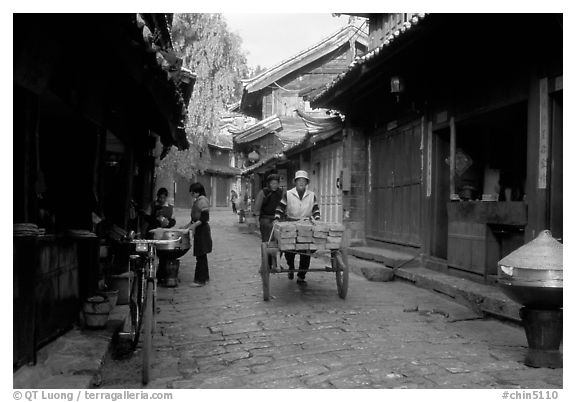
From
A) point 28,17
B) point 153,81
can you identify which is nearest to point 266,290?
point 153,81

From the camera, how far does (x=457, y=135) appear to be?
9836mm

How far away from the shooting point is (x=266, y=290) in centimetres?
791

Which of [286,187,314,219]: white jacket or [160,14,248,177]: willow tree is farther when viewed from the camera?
[160,14,248,177]: willow tree

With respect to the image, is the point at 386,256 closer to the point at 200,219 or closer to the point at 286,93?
the point at 200,219

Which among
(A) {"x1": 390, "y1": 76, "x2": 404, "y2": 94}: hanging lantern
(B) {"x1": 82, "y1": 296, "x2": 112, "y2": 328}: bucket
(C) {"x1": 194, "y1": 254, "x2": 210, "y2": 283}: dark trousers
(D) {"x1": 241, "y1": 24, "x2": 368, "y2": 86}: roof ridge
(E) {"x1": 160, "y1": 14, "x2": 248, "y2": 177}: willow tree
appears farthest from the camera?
(D) {"x1": 241, "y1": 24, "x2": 368, "y2": 86}: roof ridge

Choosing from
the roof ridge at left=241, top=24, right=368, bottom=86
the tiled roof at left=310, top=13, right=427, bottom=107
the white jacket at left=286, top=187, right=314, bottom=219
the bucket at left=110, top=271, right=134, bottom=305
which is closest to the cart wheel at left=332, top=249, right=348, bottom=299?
the white jacket at left=286, top=187, right=314, bottom=219

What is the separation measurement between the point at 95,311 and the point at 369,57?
20.4ft

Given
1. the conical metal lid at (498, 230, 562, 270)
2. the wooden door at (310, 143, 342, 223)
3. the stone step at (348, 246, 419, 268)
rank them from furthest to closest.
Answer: the wooden door at (310, 143, 342, 223), the stone step at (348, 246, 419, 268), the conical metal lid at (498, 230, 562, 270)

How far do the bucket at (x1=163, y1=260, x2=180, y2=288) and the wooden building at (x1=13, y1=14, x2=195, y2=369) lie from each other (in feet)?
3.90

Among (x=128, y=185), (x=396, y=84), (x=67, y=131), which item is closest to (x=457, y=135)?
(x=396, y=84)

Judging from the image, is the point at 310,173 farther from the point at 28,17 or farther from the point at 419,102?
the point at 28,17

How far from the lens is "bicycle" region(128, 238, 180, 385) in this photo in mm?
4375

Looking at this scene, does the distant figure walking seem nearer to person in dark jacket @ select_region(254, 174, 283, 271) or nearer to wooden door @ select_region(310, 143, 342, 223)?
wooden door @ select_region(310, 143, 342, 223)

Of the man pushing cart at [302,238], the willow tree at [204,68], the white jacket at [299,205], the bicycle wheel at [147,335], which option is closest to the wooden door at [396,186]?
the white jacket at [299,205]
